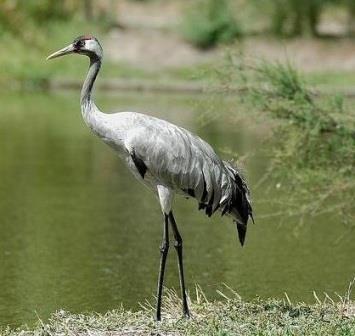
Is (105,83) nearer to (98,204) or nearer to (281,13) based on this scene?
(281,13)

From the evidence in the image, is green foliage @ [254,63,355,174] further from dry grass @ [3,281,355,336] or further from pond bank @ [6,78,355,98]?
pond bank @ [6,78,355,98]

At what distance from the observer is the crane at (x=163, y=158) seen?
353 inches

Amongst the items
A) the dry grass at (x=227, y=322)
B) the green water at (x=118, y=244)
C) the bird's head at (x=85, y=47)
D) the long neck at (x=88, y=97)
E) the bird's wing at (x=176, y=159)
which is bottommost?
the green water at (x=118, y=244)

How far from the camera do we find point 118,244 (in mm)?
15008

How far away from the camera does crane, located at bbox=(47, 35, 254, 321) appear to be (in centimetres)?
896

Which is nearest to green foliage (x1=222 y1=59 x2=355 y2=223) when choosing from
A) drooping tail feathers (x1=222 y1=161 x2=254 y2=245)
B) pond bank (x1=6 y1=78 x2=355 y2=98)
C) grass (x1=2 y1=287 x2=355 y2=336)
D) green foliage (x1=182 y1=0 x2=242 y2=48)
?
drooping tail feathers (x1=222 y1=161 x2=254 y2=245)

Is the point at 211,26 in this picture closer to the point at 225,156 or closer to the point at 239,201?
the point at 225,156

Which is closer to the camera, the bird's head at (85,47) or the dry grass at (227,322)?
the dry grass at (227,322)

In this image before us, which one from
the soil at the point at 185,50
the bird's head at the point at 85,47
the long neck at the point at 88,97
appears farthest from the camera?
the soil at the point at 185,50

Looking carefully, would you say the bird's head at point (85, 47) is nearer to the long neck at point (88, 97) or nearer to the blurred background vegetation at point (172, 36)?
the long neck at point (88, 97)

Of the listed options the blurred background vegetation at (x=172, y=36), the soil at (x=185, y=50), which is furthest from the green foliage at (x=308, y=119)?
the soil at (x=185, y=50)

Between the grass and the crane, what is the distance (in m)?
0.31

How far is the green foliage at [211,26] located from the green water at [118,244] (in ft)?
72.9

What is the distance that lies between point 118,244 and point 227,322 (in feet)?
21.7
